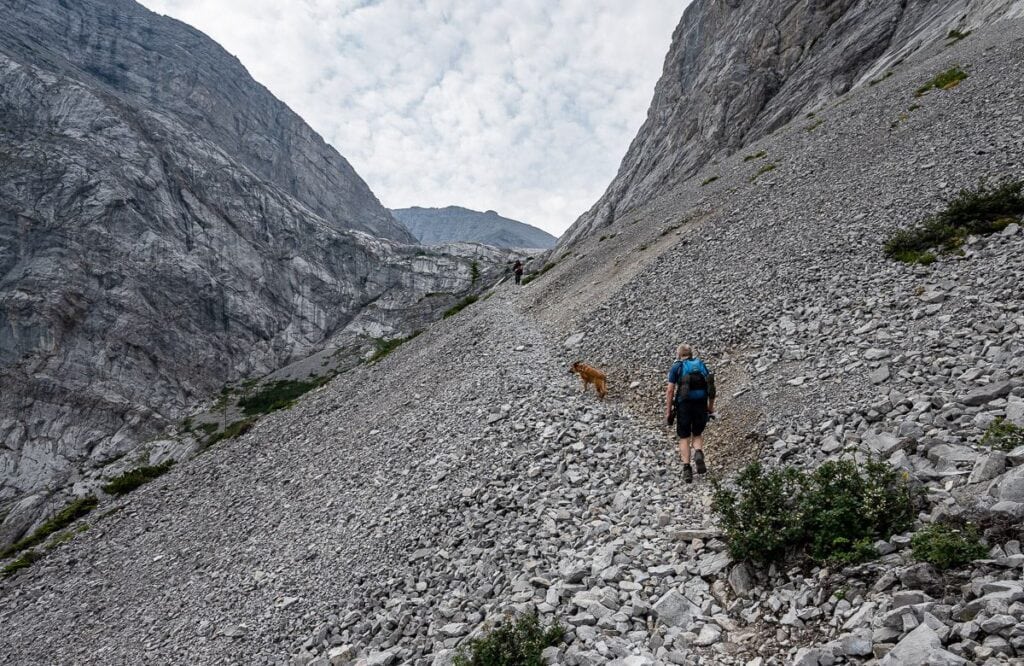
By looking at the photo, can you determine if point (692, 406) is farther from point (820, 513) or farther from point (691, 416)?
point (820, 513)

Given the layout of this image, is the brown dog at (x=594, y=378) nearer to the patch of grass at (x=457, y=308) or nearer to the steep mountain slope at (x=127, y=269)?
the patch of grass at (x=457, y=308)

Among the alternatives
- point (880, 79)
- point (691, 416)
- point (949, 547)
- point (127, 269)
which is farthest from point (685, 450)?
point (127, 269)

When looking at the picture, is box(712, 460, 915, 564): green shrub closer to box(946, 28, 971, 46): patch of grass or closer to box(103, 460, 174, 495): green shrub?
Answer: box(103, 460, 174, 495): green shrub

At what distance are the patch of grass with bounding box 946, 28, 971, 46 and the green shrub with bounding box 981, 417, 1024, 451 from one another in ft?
151

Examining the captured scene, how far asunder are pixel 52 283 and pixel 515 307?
76.2 meters

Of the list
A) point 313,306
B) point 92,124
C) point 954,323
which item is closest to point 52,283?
point 92,124

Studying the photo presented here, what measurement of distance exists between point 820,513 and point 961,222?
13.3 m

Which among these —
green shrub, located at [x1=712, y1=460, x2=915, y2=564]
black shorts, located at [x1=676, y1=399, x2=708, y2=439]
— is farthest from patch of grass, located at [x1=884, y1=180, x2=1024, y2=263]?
green shrub, located at [x1=712, y1=460, x2=915, y2=564]

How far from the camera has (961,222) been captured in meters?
14.2

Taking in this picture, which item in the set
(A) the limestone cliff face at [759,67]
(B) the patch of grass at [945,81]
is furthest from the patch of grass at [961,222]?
(A) the limestone cliff face at [759,67]

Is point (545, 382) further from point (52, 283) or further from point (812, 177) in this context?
point (52, 283)

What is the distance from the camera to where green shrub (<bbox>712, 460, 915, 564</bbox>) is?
5.99 metres

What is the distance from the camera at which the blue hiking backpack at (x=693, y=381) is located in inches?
405

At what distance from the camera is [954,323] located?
34.0 feet
